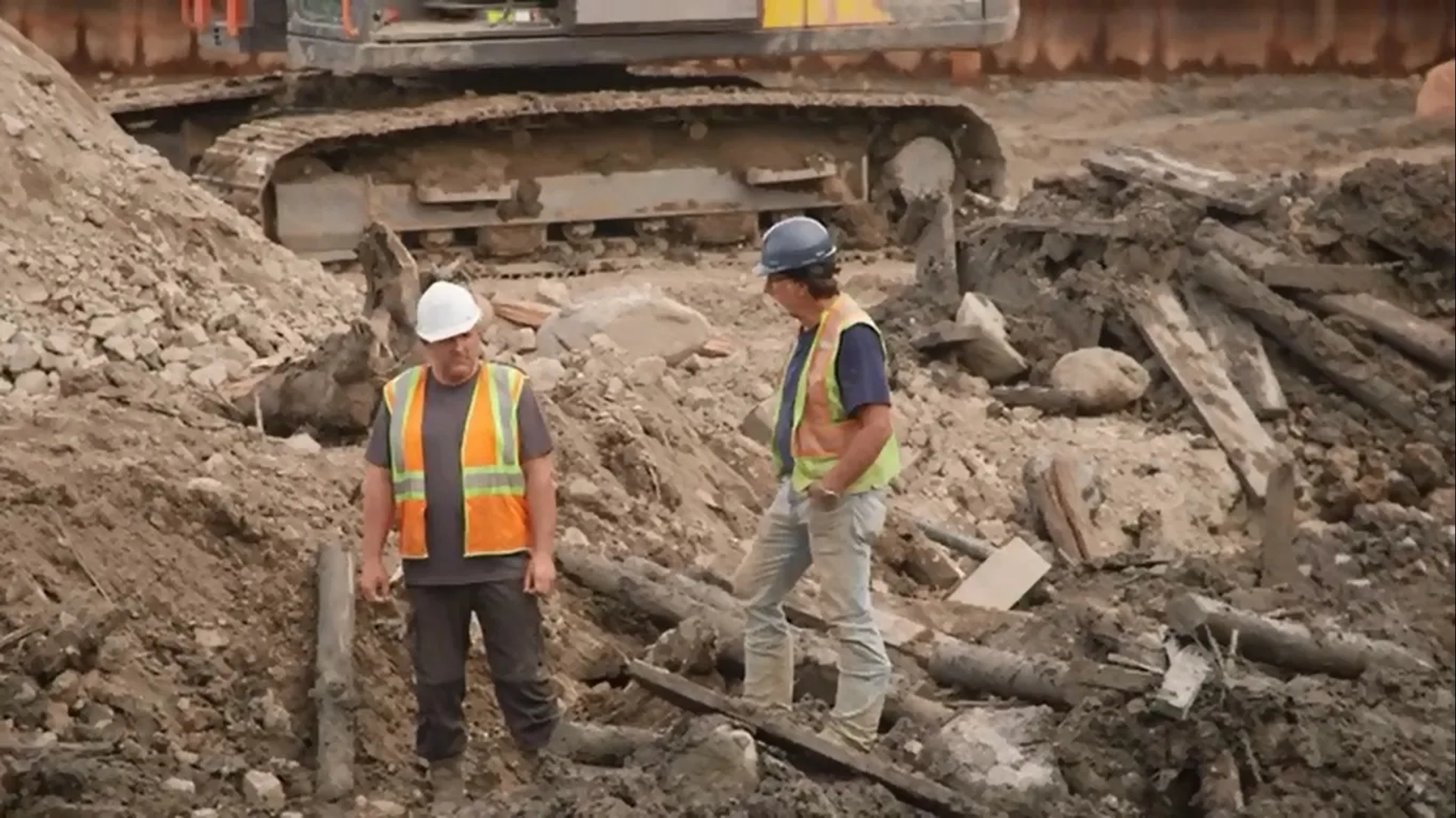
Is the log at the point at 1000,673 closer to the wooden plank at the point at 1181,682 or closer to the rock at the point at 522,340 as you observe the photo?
the wooden plank at the point at 1181,682

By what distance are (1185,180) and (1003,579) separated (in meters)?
3.85

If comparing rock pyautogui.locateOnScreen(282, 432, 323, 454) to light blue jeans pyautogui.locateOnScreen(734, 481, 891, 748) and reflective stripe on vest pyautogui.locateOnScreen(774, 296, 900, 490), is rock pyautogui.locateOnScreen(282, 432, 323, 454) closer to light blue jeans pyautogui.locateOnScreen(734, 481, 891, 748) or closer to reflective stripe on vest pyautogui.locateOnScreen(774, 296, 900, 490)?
light blue jeans pyautogui.locateOnScreen(734, 481, 891, 748)

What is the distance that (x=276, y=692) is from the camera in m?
6.21

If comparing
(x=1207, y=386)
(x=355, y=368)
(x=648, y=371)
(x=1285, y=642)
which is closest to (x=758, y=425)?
(x=648, y=371)

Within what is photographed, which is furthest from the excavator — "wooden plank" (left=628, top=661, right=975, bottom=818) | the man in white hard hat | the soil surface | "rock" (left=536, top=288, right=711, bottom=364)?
the man in white hard hat

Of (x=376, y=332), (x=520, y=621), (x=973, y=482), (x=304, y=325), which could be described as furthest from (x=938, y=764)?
A: (x=304, y=325)

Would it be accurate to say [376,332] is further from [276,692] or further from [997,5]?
[997,5]

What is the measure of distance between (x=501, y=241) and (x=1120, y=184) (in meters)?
3.73

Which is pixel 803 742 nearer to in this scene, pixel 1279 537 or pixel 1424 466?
pixel 1279 537

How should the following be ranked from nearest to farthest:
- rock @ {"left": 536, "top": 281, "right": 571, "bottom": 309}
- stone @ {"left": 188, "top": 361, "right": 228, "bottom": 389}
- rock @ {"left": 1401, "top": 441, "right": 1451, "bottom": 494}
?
1. stone @ {"left": 188, "top": 361, "right": 228, "bottom": 389}
2. rock @ {"left": 1401, "top": 441, "right": 1451, "bottom": 494}
3. rock @ {"left": 536, "top": 281, "right": 571, "bottom": 309}

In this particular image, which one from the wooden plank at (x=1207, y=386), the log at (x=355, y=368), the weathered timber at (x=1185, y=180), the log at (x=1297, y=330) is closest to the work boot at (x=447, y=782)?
the log at (x=355, y=368)

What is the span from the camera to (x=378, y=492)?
18.8ft

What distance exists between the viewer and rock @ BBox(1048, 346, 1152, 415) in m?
10.3

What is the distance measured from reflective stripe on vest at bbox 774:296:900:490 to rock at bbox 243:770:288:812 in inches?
59.2
